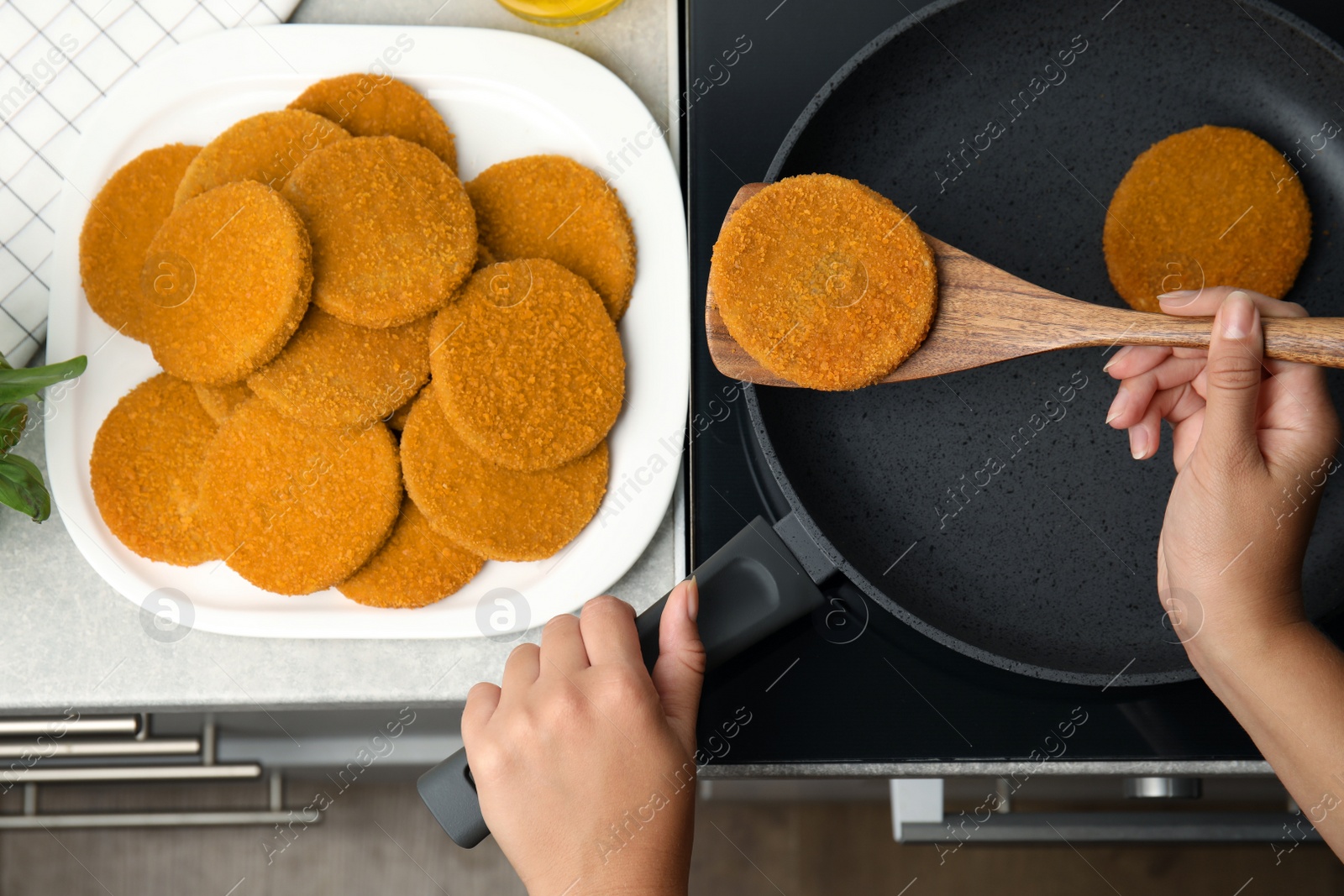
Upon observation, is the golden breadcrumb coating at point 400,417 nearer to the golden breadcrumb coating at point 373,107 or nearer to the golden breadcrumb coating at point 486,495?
the golden breadcrumb coating at point 486,495

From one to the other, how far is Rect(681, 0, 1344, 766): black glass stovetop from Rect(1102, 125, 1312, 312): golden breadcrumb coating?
0.54 feet

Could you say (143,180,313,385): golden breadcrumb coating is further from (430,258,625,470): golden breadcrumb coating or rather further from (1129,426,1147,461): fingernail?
(1129,426,1147,461): fingernail

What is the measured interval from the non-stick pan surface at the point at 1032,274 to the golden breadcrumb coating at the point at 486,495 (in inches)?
7.1

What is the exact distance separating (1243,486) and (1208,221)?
248mm

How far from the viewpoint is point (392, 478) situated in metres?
0.74

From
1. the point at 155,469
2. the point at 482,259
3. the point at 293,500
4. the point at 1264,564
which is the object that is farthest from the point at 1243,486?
the point at 155,469

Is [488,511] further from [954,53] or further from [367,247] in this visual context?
[954,53]

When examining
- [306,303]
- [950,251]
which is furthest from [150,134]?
[950,251]

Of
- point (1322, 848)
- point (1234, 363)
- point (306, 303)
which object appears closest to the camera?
point (1234, 363)

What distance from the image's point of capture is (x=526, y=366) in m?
0.73

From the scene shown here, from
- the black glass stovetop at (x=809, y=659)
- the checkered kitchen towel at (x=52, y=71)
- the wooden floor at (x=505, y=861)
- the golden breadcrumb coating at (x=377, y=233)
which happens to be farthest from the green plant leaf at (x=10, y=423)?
the wooden floor at (x=505, y=861)

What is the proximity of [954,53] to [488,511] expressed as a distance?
57 cm

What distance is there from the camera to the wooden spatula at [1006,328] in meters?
0.62

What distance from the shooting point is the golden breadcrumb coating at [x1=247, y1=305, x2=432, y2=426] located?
2.37 feet
